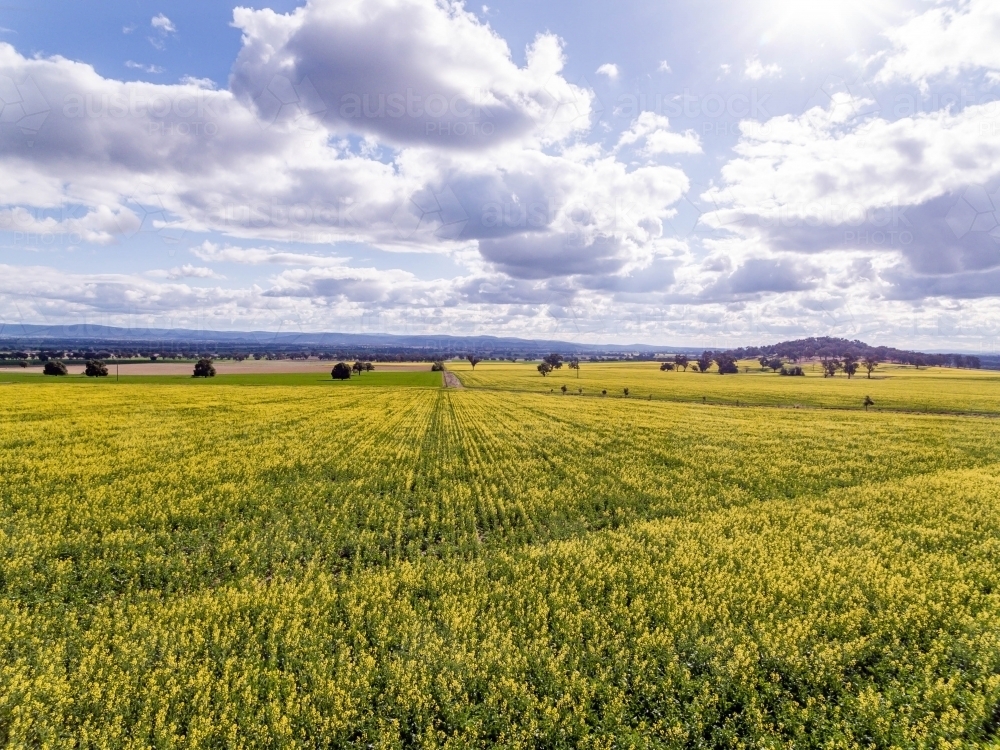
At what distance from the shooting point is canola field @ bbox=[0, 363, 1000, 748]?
29.5ft

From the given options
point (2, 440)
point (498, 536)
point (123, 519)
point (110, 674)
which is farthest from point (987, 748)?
point (2, 440)

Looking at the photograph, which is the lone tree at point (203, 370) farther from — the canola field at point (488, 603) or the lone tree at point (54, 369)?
the canola field at point (488, 603)

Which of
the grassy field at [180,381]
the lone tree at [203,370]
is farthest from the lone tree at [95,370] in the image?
the lone tree at [203,370]

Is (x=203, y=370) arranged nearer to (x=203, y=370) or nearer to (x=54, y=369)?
(x=203, y=370)

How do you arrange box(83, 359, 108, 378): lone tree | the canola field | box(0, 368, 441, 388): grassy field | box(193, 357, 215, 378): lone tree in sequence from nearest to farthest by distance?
the canola field → box(0, 368, 441, 388): grassy field → box(83, 359, 108, 378): lone tree → box(193, 357, 215, 378): lone tree

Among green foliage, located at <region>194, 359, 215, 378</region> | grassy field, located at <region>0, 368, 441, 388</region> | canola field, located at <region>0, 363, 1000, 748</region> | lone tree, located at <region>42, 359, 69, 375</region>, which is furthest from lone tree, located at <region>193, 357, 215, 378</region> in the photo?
canola field, located at <region>0, 363, 1000, 748</region>

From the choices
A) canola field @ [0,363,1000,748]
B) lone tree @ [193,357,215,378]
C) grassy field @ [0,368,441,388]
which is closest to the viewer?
canola field @ [0,363,1000,748]

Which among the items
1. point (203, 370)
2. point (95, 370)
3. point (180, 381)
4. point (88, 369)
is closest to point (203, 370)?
point (203, 370)

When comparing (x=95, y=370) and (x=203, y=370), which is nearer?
(x=95, y=370)

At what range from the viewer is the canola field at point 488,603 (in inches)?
354

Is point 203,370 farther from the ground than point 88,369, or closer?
farther from the ground

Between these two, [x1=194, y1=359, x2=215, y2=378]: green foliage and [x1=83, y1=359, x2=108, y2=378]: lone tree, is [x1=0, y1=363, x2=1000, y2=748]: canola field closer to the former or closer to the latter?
[x1=194, y1=359, x2=215, y2=378]: green foliage

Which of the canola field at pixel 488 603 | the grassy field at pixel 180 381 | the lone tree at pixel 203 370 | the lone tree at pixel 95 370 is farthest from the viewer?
the lone tree at pixel 203 370

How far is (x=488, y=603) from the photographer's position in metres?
13.2
